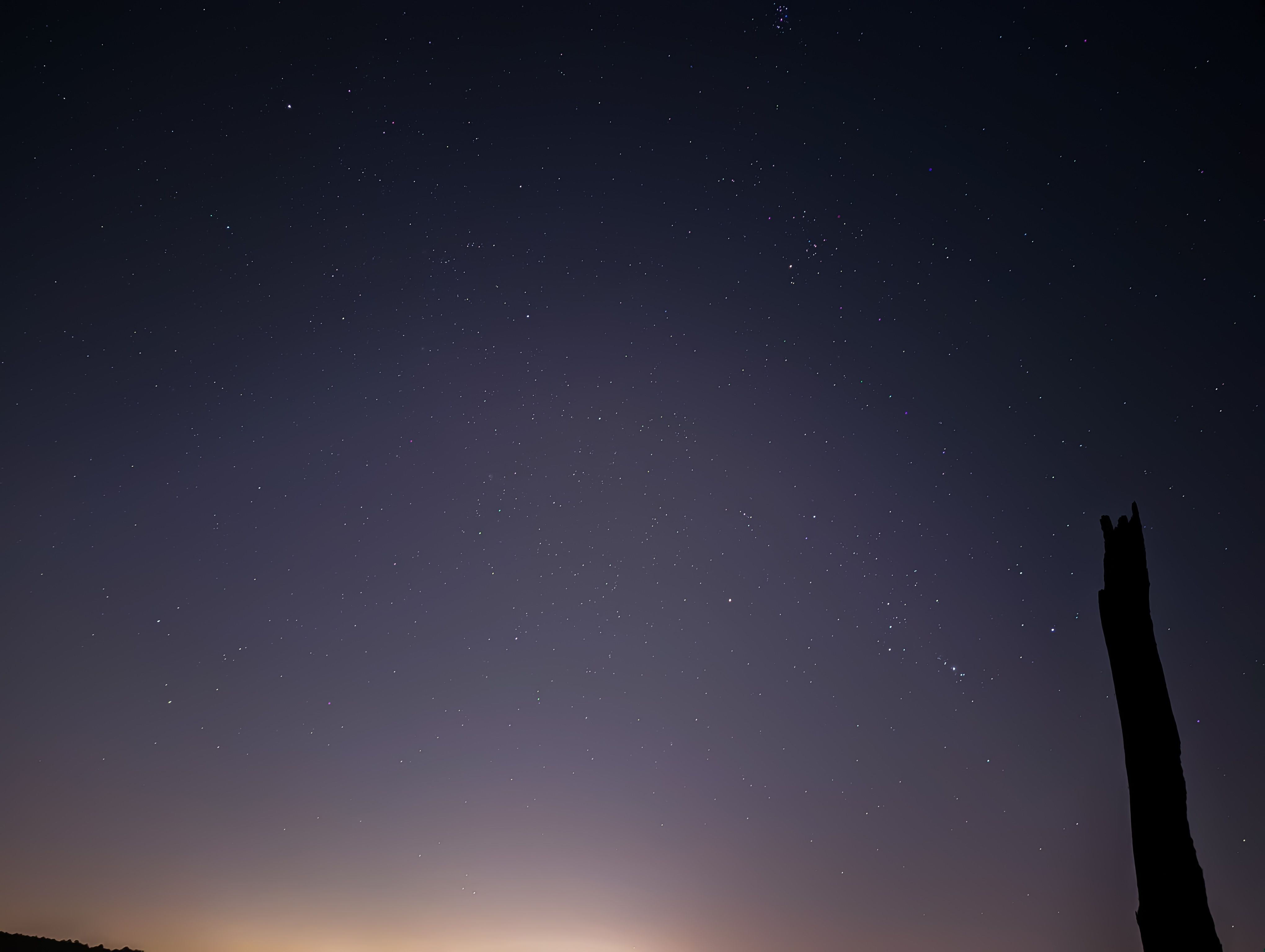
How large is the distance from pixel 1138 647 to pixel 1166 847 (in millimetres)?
1395

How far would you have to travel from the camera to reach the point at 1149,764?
206 inches

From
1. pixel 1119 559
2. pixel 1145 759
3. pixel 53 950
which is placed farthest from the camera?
pixel 53 950

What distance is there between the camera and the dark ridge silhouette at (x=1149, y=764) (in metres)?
4.82

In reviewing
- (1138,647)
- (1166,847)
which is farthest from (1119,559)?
(1166,847)

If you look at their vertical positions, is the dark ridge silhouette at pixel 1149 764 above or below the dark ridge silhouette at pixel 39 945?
above

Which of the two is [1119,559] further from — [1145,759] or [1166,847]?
[1166,847]

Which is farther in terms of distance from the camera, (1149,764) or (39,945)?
(39,945)

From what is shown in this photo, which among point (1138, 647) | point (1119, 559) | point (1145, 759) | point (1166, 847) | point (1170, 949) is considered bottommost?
point (1170, 949)

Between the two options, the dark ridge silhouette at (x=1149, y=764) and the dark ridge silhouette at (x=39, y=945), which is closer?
the dark ridge silhouette at (x=1149, y=764)

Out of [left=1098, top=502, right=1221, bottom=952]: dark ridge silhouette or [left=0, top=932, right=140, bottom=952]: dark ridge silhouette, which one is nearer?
[left=1098, top=502, right=1221, bottom=952]: dark ridge silhouette

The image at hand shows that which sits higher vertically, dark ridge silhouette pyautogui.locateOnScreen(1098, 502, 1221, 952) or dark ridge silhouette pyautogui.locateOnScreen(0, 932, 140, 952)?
dark ridge silhouette pyautogui.locateOnScreen(1098, 502, 1221, 952)

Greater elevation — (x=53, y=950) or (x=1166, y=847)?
(x=1166, y=847)

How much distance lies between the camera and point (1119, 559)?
5855 mm

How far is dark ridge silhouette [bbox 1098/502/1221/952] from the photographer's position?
15.8 ft
